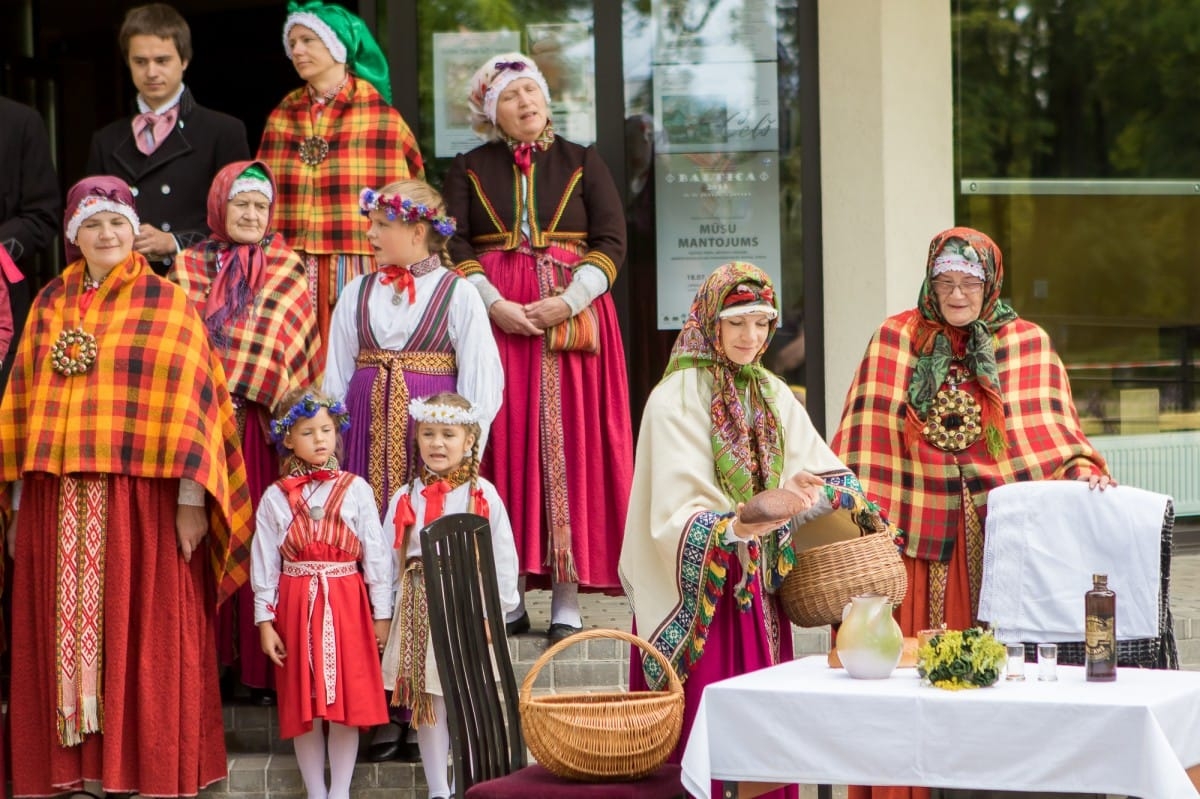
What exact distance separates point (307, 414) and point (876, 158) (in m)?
3.23

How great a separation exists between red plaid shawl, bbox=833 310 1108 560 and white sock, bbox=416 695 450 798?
1513 millimetres

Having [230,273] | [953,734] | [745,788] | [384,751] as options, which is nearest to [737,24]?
[230,273]

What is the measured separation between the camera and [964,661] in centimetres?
409

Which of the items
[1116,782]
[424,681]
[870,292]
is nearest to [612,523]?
[424,681]

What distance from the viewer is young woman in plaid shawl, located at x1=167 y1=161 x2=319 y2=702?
6.14m

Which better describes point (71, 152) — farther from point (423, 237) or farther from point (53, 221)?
point (423, 237)

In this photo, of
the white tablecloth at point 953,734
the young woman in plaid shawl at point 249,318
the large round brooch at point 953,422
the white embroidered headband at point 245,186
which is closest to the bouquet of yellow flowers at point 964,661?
the white tablecloth at point 953,734

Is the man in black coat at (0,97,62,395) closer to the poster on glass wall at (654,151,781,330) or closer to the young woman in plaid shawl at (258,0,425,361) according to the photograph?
the young woman in plaid shawl at (258,0,425,361)

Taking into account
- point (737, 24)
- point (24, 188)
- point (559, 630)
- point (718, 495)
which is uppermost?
point (737, 24)

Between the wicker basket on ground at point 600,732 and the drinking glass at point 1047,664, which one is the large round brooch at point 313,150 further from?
the drinking glass at point 1047,664

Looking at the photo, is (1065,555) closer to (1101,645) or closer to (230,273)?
(1101,645)

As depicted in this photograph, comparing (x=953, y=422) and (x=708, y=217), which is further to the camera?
(x=708, y=217)

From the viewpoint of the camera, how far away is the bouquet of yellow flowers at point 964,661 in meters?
4.09

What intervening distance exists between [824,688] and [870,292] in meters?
4.03
